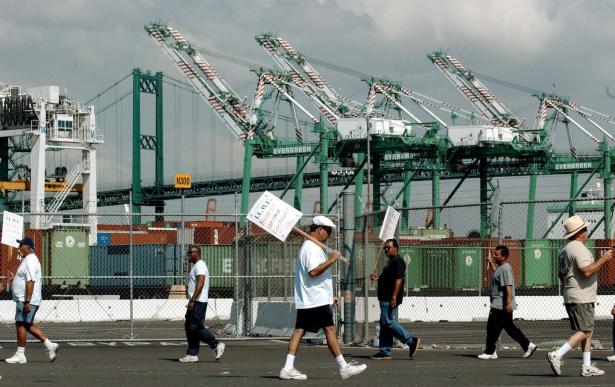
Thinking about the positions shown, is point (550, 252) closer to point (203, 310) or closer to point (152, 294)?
point (152, 294)

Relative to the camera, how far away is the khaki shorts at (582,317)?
1301cm

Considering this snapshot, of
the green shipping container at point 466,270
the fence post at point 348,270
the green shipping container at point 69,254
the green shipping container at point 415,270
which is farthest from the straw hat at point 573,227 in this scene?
the green shipping container at point 69,254

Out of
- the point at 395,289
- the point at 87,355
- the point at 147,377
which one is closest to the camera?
the point at 147,377

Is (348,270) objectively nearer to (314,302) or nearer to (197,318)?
(197,318)

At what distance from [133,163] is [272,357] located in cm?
10368

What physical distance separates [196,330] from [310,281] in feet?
11.8

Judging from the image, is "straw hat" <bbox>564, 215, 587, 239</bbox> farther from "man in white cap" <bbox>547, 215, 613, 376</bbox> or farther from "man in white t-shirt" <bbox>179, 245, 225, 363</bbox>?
"man in white t-shirt" <bbox>179, 245, 225, 363</bbox>

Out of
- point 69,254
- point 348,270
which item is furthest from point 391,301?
point 69,254

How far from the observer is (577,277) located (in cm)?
1308

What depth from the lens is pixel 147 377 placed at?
13.7 meters

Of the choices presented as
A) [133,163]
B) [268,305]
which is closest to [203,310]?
[268,305]

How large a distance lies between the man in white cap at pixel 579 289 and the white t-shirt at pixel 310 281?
2.48 m

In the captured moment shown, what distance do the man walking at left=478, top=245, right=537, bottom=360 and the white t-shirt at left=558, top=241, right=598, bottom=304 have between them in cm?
271

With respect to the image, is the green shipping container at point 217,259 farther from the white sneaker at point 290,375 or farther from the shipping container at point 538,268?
the white sneaker at point 290,375
